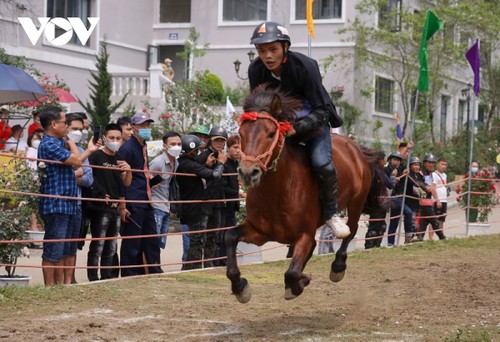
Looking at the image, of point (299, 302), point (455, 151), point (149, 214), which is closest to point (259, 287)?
point (299, 302)

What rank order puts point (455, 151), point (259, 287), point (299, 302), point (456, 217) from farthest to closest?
point (455, 151), point (456, 217), point (259, 287), point (299, 302)

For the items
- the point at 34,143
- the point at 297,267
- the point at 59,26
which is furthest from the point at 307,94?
the point at 59,26

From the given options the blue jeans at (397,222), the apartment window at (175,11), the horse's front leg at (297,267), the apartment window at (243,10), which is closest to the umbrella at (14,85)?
the horse's front leg at (297,267)

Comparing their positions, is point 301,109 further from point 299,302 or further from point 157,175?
point 157,175

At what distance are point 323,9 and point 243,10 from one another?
3.55 m

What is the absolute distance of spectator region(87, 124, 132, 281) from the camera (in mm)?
11961

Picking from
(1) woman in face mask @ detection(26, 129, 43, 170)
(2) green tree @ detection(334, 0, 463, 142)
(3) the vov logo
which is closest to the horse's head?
(1) woman in face mask @ detection(26, 129, 43, 170)

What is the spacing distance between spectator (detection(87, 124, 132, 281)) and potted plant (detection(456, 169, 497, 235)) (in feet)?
35.3

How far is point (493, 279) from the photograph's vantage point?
Answer: 12250 mm

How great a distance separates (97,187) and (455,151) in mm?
27727

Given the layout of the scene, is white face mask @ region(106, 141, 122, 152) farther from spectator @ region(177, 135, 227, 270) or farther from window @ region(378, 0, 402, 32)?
window @ region(378, 0, 402, 32)

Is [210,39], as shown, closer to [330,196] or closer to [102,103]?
[102,103]

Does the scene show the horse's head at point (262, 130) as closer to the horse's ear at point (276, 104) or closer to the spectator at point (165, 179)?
the horse's ear at point (276, 104)

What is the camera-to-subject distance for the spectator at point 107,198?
39.2 ft
